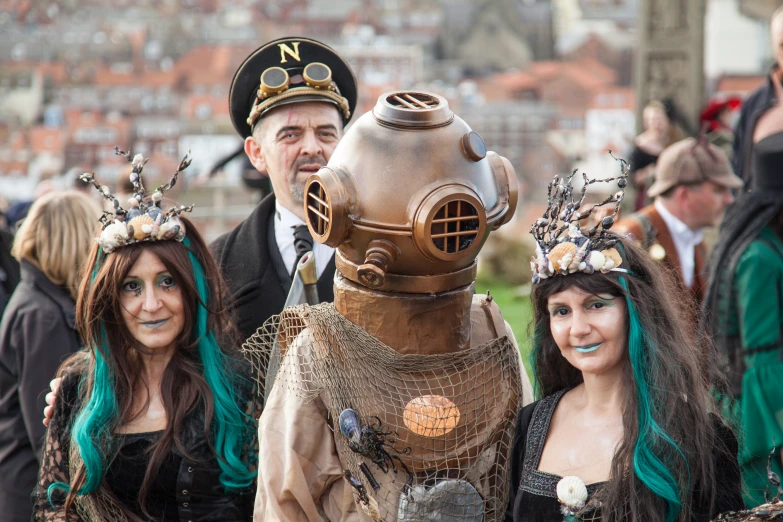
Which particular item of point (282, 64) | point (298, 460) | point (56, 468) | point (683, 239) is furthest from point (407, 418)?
point (683, 239)

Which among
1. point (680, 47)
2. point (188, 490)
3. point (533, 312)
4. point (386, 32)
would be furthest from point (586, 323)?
point (386, 32)

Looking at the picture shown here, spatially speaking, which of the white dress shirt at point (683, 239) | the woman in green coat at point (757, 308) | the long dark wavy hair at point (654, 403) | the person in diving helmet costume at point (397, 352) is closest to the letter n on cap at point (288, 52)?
the person in diving helmet costume at point (397, 352)

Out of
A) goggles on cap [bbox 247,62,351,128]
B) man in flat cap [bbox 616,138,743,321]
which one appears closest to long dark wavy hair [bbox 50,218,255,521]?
goggles on cap [bbox 247,62,351,128]

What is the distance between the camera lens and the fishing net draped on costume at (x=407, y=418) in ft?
7.89

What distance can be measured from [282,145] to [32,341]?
1.31 metres

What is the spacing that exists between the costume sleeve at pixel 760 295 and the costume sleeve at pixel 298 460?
230 centimetres

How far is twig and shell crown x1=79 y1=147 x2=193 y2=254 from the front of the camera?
2926 millimetres

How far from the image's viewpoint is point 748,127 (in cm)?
488

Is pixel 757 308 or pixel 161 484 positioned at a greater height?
pixel 757 308

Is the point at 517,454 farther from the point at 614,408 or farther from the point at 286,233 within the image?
the point at 286,233

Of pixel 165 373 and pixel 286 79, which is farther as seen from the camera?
pixel 286 79

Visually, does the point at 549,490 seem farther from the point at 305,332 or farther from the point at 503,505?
the point at 305,332

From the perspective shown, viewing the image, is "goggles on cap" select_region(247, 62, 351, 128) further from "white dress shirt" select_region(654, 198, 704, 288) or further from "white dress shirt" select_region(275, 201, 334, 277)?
"white dress shirt" select_region(654, 198, 704, 288)

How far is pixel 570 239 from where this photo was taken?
8.05 feet
